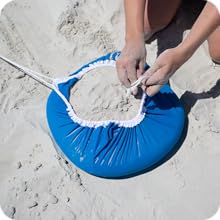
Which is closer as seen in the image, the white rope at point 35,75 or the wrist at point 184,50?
the wrist at point 184,50

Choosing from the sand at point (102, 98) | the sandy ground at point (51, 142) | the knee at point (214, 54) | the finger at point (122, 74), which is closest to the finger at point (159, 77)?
the finger at point (122, 74)

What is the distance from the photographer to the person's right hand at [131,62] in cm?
184

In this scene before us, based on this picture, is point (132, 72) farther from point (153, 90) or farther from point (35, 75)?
point (35, 75)

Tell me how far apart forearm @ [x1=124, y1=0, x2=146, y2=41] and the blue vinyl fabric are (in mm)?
273

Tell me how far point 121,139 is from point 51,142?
30cm

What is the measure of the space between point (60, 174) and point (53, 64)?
605mm

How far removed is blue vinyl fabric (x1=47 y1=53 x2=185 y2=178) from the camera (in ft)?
6.13

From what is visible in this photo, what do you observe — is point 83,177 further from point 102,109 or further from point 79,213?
point 102,109

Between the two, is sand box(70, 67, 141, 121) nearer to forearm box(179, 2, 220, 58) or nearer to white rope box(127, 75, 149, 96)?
white rope box(127, 75, 149, 96)

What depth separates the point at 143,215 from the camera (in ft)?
5.93

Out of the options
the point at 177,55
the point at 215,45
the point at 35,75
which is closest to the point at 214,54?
the point at 215,45

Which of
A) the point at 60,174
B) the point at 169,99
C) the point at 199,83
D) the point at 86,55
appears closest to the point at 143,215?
the point at 60,174

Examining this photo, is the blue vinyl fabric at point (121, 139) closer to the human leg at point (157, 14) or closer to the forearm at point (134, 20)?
the forearm at point (134, 20)

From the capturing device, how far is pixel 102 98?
6.66 feet
